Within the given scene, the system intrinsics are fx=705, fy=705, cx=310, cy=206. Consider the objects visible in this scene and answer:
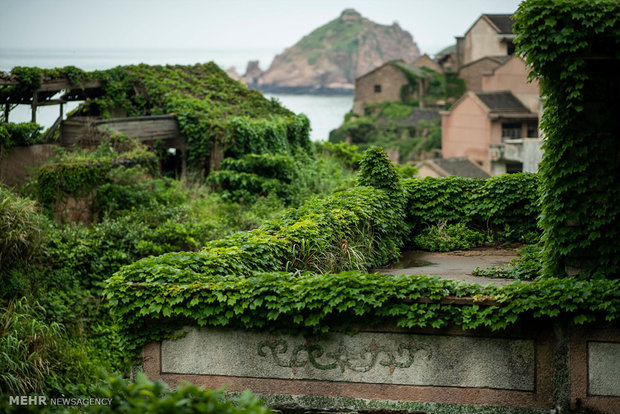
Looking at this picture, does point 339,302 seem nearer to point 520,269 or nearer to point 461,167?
point 520,269

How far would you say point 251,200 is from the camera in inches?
1019

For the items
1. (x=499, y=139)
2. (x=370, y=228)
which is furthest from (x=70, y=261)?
(x=499, y=139)

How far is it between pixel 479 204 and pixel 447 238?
153 centimetres

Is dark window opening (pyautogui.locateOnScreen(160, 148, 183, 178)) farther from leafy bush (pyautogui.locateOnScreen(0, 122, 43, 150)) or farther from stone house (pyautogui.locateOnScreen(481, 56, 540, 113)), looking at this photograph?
stone house (pyautogui.locateOnScreen(481, 56, 540, 113))

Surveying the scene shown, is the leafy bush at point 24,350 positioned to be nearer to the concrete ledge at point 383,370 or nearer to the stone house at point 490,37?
the concrete ledge at point 383,370

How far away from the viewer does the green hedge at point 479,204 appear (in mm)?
16594

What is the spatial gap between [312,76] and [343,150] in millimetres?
123410

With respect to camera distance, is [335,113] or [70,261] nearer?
[70,261]

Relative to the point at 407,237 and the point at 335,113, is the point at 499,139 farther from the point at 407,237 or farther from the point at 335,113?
the point at 335,113

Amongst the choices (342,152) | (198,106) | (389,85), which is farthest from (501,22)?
(198,106)

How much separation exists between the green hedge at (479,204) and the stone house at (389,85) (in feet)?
Answer: 222

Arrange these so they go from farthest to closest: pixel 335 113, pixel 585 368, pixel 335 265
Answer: pixel 335 113 → pixel 335 265 → pixel 585 368

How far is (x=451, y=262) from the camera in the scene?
1424 centimetres

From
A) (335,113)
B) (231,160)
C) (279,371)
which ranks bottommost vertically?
(279,371)
